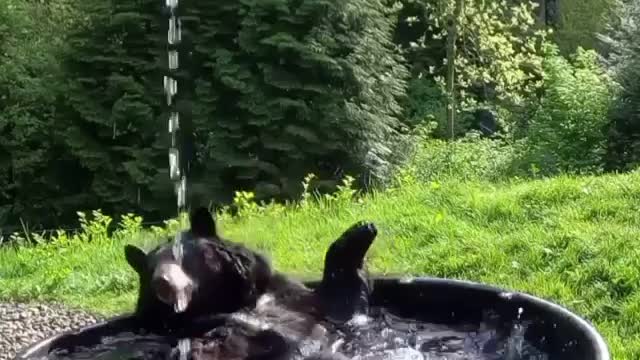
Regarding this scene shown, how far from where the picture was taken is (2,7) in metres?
11.4

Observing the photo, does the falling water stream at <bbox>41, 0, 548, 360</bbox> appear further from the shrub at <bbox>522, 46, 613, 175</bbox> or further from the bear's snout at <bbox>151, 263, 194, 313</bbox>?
the shrub at <bbox>522, 46, 613, 175</bbox>

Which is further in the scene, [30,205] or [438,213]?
[30,205]

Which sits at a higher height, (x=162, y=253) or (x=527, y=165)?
(x=162, y=253)

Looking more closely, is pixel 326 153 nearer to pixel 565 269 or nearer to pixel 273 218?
pixel 273 218

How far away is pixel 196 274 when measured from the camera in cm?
204

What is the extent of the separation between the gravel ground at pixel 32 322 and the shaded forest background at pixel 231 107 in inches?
153

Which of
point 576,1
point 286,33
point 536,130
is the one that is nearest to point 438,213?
point 286,33

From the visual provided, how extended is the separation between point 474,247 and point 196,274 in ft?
9.28

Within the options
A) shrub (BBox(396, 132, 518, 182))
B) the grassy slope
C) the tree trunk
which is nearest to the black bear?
the grassy slope

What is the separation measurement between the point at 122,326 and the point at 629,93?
8240 millimetres

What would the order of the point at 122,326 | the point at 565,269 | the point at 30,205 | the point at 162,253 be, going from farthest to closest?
the point at 30,205 < the point at 565,269 < the point at 122,326 < the point at 162,253

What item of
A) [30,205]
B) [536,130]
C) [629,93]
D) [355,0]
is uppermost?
[355,0]

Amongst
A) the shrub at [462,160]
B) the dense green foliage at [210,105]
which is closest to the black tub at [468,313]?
the dense green foliage at [210,105]

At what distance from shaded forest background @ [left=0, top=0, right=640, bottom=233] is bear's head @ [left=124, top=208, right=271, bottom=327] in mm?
6435
